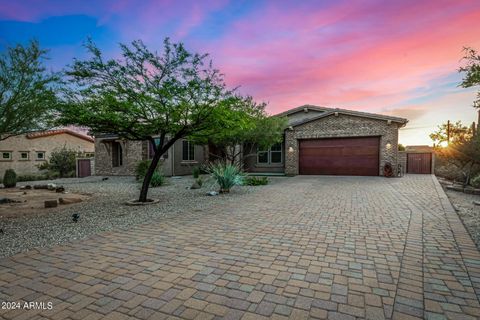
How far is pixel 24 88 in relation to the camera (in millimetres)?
6867

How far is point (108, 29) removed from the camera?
29.0 feet

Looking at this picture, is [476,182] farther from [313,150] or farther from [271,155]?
[271,155]

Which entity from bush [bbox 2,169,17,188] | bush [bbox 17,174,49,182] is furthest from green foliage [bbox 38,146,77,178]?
bush [bbox 2,169,17,188]

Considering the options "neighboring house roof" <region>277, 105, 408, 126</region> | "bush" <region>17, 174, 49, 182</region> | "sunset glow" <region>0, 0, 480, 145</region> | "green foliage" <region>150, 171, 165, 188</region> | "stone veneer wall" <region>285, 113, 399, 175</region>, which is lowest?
"bush" <region>17, 174, 49, 182</region>

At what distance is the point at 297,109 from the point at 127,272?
19039mm

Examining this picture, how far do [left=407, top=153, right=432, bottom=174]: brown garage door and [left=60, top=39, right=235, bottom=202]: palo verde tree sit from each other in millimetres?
17852

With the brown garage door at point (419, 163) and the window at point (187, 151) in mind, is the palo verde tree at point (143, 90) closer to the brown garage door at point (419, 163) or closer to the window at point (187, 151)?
the window at point (187, 151)

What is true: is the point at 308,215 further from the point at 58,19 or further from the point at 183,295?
the point at 58,19

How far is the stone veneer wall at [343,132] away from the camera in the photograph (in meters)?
15.6

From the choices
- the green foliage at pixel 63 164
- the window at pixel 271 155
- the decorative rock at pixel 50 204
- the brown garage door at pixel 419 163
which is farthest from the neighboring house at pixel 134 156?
the brown garage door at pixel 419 163

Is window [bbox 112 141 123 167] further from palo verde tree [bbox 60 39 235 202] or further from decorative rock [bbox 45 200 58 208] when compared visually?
palo verde tree [bbox 60 39 235 202]

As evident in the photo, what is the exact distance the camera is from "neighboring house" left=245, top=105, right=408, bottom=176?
1572 cm

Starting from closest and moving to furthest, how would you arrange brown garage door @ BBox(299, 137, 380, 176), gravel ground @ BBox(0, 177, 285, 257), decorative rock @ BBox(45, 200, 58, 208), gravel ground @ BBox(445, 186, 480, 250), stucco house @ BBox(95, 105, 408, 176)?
1. gravel ground @ BBox(0, 177, 285, 257)
2. gravel ground @ BBox(445, 186, 480, 250)
3. decorative rock @ BBox(45, 200, 58, 208)
4. stucco house @ BBox(95, 105, 408, 176)
5. brown garage door @ BBox(299, 137, 380, 176)

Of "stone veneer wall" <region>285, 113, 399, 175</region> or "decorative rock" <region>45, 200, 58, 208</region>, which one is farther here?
"stone veneer wall" <region>285, 113, 399, 175</region>
